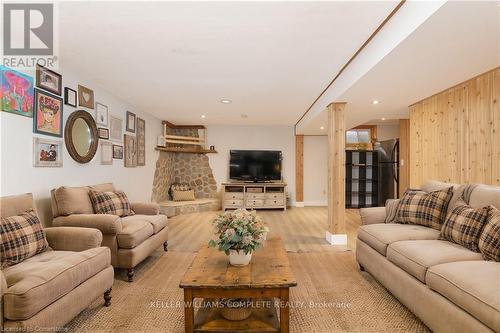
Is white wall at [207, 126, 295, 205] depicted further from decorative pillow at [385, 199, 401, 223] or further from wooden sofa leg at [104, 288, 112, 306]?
wooden sofa leg at [104, 288, 112, 306]

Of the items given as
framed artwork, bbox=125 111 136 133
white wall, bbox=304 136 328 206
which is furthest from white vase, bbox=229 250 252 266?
white wall, bbox=304 136 328 206

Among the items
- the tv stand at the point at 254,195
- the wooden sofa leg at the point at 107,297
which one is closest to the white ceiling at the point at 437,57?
the wooden sofa leg at the point at 107,297

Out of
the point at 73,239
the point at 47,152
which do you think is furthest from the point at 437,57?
the point at 47,152

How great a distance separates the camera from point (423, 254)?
2018 millimetres

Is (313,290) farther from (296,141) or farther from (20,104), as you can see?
(296,141)

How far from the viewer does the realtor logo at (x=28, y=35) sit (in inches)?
80.1

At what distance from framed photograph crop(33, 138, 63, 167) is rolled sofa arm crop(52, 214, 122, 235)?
2.03 feet

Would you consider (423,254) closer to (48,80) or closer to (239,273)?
(239,273)

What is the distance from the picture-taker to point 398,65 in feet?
8.22

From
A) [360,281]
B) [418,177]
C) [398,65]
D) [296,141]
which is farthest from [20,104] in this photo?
[296,141]

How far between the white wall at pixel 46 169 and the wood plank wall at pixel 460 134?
4571mm

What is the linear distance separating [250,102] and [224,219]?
3.12 m

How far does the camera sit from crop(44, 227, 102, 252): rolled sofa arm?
2.33m

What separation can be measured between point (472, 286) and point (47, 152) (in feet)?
12.1
